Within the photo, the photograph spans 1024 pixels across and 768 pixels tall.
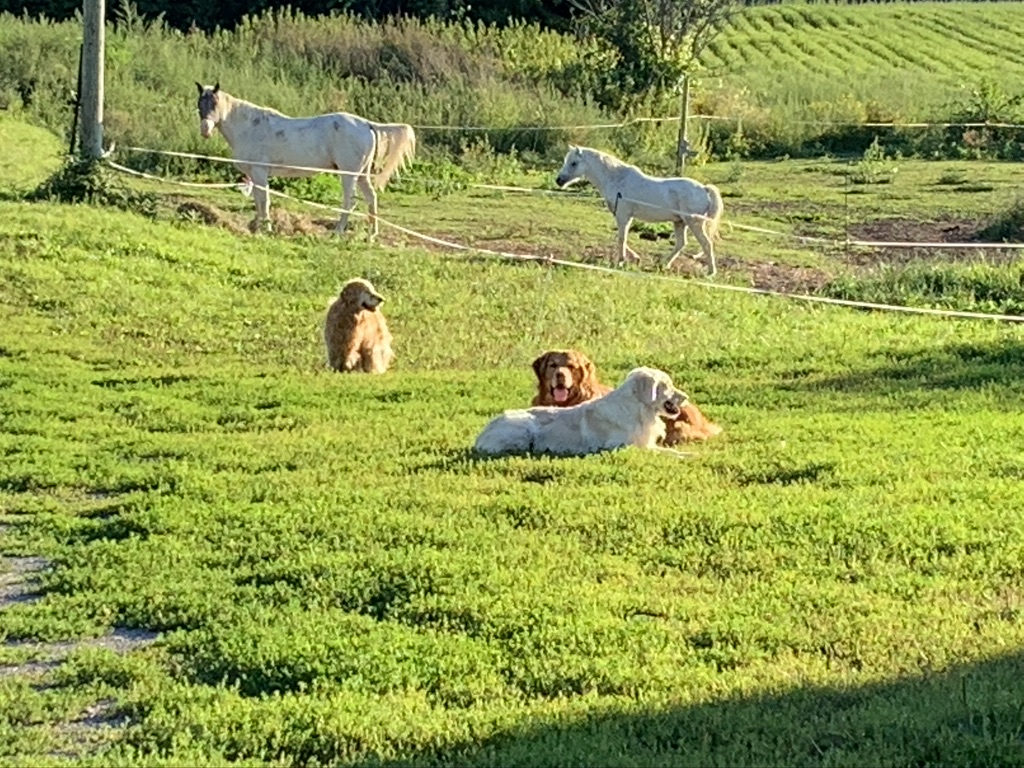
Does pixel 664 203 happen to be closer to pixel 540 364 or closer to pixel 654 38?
pixel 540 364

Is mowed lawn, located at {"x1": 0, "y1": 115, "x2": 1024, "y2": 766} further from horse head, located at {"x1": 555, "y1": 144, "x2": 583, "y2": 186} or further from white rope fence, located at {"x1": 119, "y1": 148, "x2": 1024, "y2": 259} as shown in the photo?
horse head, located at {"x1": 555, "y1": 144, "x2": 583, "y2": 186}

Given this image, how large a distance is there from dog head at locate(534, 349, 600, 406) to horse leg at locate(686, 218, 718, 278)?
1022 cm

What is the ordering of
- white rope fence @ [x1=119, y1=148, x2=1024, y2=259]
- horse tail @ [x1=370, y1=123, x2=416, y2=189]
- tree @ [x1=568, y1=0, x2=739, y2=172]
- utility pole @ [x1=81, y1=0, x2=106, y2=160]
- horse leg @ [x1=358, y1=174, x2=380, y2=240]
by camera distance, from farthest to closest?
tree @ [x1=568, y1=0, x2=739, y2=172] < horse tail @ [x1=370, y1=123, x2=416, y2=189] < horse leg @ [x1=358, y1=174, x2=380, y2=240] < utility pole @ [x1=81, y1=0, x2=106, y2=160] < white rope fence @ [x1=119, y1=148, x2=1024, y2=259]

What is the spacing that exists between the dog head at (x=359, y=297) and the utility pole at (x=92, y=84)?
7.90 m

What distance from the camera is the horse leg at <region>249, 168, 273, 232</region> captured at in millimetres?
22125

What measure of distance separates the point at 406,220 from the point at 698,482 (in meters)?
15.6

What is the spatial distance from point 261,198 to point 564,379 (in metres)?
11.3

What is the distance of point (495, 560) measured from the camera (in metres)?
8.23

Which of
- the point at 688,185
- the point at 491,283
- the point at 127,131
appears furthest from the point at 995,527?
the point at 127,131

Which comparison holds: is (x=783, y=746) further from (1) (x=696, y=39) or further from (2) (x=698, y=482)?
(1) (x=696, y=39)

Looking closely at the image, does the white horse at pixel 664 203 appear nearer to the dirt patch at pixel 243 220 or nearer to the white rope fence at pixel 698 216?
the white rope fence at pixel 698 216

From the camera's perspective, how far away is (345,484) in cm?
1012

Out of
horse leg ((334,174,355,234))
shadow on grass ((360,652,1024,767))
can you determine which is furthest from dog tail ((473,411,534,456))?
horse leg ((334,174,355,234))

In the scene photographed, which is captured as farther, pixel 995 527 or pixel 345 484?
pixel 345 484
